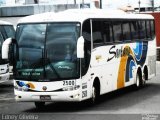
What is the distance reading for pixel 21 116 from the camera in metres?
15.8

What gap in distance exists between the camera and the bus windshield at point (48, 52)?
17062mm

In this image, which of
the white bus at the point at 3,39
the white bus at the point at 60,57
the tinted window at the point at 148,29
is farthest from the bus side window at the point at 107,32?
the white bus at the point at 3,39

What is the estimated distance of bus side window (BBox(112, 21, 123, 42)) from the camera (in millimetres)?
→ 21031

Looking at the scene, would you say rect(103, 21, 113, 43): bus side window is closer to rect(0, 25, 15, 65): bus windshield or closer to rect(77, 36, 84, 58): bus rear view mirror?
Answer: rect(77, 36, 84, 58): bus rear view mirror

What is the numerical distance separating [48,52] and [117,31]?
4732 mm

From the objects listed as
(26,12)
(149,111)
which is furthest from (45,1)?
(149,111)

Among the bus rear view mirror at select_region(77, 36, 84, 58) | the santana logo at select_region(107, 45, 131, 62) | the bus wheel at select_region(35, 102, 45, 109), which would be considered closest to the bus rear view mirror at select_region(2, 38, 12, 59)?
the bus wheel at select_region(35, 102, 45, 109)

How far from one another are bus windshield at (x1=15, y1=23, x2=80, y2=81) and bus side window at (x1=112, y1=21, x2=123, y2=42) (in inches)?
149

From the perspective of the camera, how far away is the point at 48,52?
17.2 m

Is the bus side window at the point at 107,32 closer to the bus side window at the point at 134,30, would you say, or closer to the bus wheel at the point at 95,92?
the bus wheel at the point at 95,92

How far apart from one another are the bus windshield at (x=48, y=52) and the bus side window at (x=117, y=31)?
149 inches

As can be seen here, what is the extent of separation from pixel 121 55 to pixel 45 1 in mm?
67217

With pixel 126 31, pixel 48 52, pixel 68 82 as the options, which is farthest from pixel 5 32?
pixel 68 82

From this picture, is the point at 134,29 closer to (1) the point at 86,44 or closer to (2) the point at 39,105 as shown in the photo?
(1) the point at 86,44
